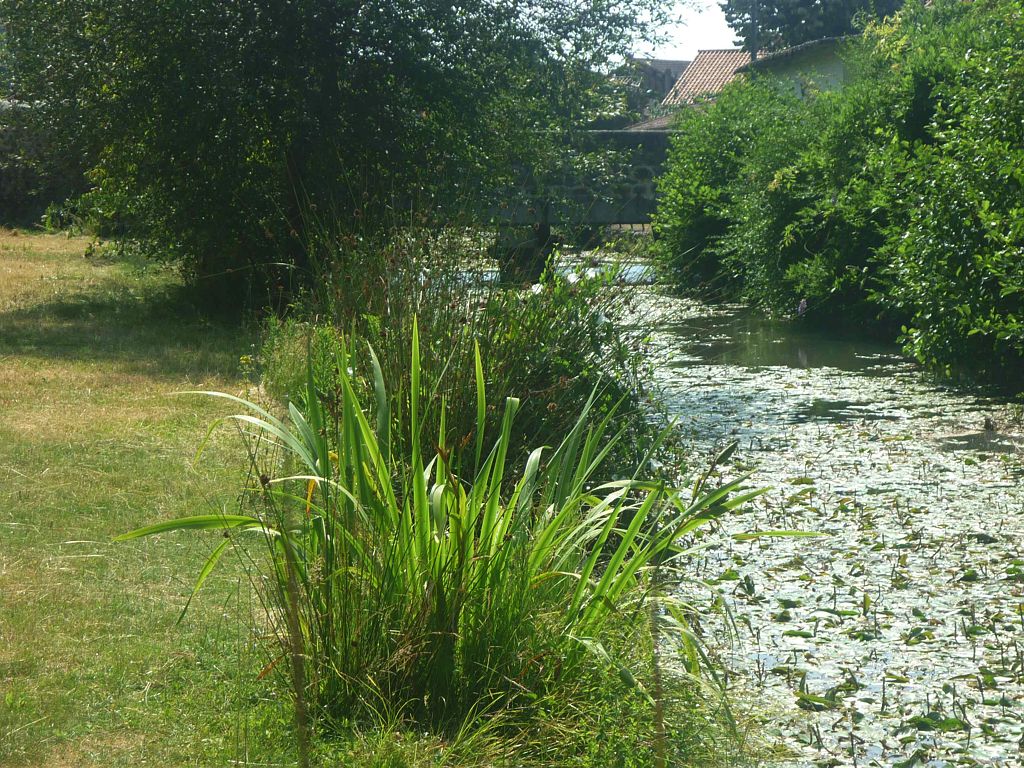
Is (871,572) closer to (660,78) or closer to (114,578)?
(114,578)

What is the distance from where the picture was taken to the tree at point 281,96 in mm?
11367

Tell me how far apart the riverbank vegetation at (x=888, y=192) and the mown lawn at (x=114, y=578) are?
4745 millimetres

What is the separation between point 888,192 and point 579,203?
355 cm

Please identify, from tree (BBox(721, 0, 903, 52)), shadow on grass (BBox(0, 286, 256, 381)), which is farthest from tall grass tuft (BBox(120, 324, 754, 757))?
tree (BBox(721, 0, 903, 52))

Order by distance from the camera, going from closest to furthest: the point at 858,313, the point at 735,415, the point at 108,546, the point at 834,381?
the point at 108,546 < the point at 735,415 < the point at 834,381 < the point at 858,313

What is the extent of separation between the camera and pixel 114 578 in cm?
430

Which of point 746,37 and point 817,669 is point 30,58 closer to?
point 817,669

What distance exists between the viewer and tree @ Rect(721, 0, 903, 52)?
2196 inches

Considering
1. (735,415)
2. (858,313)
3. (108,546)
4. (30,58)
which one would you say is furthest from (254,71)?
(108,546)

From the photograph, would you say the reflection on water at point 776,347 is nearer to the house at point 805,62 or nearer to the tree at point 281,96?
the tree at point 281,96

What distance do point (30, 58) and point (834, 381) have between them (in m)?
8.32

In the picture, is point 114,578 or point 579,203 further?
point 579,203

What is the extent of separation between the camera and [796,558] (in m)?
5.52

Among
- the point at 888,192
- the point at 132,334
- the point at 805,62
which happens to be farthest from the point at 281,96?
the point at 805,62
